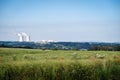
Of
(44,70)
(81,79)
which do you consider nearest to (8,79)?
(44,70)

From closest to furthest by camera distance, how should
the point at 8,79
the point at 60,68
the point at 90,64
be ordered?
the point at 8,79
the point at 60,68
the point at 90,64

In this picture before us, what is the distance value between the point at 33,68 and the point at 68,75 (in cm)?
190

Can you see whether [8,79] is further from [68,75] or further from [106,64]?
[106,64]

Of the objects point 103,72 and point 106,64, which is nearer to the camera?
point 103,72

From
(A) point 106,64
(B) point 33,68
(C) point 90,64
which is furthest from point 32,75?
(A) point 106,64

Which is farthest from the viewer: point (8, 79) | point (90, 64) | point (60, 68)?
point (90, 64)

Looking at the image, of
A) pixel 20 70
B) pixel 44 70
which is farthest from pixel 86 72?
pixel 20 70

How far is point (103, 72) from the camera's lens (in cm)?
1325

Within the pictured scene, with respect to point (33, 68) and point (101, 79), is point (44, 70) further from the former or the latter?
point (101, 79)

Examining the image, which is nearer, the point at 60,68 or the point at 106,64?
the point at 60,68

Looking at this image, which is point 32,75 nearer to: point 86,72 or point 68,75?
point 68,75

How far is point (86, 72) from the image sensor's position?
13031 mm

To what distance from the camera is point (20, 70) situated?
1296 cm

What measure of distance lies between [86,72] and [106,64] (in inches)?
70.3
